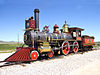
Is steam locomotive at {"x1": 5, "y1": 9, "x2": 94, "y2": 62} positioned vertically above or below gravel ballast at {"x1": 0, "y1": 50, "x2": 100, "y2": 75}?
above

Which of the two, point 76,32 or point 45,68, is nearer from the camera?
point 45,68

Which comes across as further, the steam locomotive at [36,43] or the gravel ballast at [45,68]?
the steam locomotive at [36,43]

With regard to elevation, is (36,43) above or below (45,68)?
above

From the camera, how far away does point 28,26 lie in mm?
8359

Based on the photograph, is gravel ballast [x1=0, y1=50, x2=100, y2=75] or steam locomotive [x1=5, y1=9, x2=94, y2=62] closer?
gravel ballast [x1=0, y1=50, x2=100, y2=75]

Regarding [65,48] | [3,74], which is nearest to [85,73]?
[3,74]

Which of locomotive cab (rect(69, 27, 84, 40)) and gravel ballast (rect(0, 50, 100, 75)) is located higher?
locomotive cab (rect(69, 27, 84, 40))

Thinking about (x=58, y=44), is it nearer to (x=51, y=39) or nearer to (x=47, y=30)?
(x=51, y=39)

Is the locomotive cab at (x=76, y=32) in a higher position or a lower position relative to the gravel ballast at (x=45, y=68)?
higher

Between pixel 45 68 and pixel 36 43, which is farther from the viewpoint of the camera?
pixel 36 43

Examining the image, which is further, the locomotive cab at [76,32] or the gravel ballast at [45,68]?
the locomotive cab at [76,32]

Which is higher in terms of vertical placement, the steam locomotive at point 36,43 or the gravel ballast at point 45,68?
the steam locomotive at point 36,43

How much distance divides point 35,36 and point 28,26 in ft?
3.49

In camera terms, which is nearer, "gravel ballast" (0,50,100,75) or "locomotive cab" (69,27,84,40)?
"gravel ballast" (0,50,100,75)
